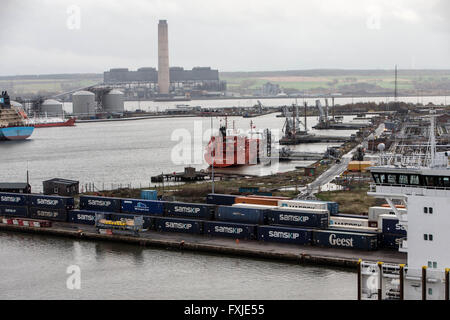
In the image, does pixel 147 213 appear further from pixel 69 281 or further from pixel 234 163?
pixel 234 163

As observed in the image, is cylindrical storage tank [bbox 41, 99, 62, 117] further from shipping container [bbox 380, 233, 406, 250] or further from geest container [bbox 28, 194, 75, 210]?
shipping container [bbox 380, 233, 406, 250]

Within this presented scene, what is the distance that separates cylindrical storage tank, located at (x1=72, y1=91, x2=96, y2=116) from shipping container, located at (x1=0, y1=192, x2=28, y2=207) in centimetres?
11685

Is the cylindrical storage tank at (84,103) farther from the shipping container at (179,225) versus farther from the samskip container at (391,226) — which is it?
the samskip container at (391,226)

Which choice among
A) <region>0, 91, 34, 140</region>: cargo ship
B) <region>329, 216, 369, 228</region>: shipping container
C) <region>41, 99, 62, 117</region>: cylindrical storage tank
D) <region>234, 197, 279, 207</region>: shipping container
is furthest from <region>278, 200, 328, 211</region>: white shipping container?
<region>41, 99, 62, 117</region>: cylindrical storage tank

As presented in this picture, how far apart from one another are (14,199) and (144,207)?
695cm

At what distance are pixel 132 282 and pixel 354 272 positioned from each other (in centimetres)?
701

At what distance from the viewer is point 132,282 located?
22.1 meters

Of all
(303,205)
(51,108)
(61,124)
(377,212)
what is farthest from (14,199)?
(51,108)

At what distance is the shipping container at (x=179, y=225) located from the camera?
89.5ft

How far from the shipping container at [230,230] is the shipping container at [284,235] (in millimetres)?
379

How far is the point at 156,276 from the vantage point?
2273 cm

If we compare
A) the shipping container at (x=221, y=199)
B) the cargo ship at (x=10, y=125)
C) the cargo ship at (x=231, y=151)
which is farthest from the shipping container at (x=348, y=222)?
the cargo ship at (x=10, y=125)
